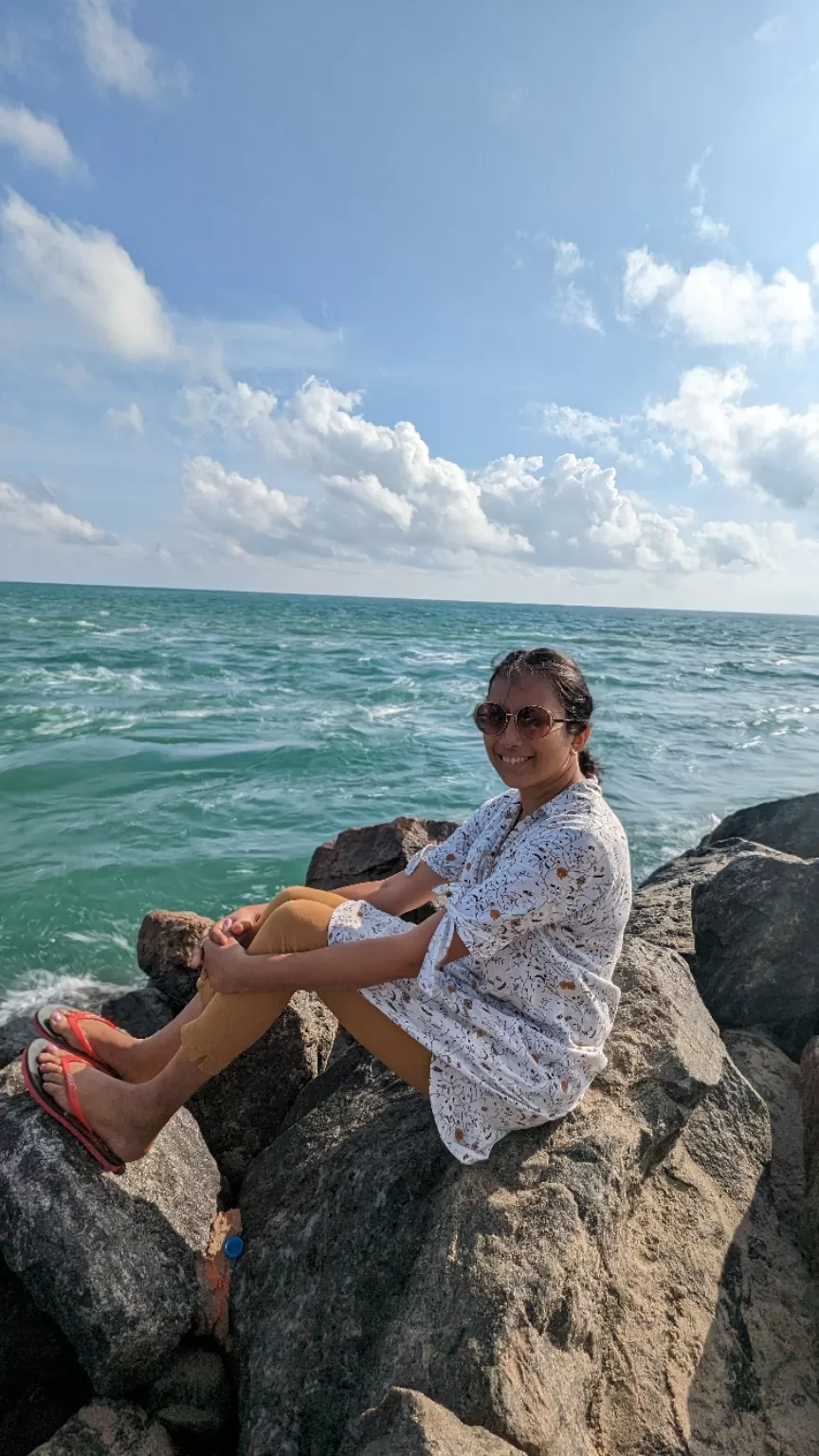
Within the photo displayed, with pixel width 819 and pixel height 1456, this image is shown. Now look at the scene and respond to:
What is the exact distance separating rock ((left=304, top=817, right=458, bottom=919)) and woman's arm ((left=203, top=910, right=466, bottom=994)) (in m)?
4.05

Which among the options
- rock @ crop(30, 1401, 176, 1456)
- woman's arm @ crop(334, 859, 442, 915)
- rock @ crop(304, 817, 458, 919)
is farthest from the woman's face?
rock @ crop(304, 817, 458, 919)

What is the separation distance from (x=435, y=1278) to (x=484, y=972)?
0.97 m

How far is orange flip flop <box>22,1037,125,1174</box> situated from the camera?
3.37 metres

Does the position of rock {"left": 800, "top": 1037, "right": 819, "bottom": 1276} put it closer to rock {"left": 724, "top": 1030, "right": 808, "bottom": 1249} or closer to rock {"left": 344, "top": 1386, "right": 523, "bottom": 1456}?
rock {"left": 724, "top": 1030, "right": 808, "bottom": 1249}

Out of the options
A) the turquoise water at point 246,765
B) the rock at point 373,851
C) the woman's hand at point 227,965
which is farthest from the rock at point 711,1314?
the turquoise water at point 246,765

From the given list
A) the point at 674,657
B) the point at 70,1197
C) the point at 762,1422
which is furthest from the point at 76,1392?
the point at 674,657

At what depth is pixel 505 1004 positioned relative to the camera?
3117 millimetres

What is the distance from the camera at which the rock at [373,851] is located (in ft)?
24.5

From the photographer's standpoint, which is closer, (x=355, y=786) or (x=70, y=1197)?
(x=70, y=1197)

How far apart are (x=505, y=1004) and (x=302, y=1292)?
1254 mm

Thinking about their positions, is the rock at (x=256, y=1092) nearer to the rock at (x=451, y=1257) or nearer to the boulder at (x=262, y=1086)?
the boulder at (x=262, y=1086)

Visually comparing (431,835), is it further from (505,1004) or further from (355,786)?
(355,786)

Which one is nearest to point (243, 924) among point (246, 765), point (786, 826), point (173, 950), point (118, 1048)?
point (118, 1048)

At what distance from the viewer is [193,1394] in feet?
9.93
